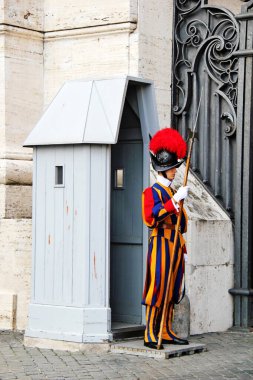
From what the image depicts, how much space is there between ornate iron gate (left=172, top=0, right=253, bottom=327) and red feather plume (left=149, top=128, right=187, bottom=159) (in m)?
1.67

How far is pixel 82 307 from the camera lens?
353 inches

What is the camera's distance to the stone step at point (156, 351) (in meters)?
8.72

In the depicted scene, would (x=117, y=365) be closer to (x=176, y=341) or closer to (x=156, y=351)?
(x=156, y=351)

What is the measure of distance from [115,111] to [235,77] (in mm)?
2016

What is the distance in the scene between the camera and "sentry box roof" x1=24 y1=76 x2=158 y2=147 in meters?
9.00

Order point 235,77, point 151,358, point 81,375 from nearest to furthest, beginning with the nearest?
point 81,375
point 151,358
point 235,77

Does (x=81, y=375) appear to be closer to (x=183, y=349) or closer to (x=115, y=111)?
(x=183, y=349)

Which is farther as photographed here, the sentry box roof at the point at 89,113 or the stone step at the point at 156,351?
the sentry box roof at the point at 89,113

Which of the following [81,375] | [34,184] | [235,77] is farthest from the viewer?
[235,77]

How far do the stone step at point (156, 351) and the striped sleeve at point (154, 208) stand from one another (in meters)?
1.01

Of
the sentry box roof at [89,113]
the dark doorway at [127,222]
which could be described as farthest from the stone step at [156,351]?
the sentry box roof at [89,113]

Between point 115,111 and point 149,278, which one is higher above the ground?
point 115,111

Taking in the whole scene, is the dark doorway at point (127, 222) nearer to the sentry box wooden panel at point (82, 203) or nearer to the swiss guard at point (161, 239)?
the sentry box wooden panel at point (82, 203)

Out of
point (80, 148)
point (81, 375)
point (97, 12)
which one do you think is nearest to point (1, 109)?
point (97, 12)
